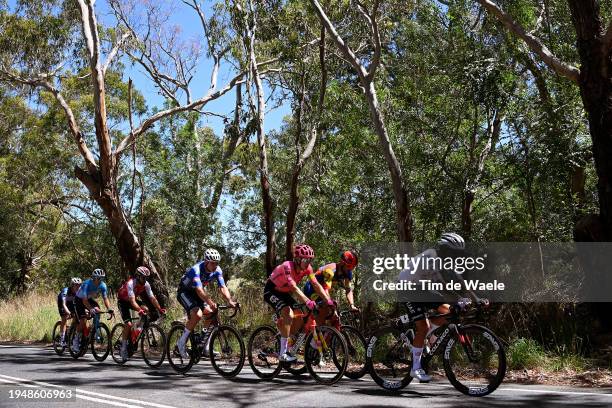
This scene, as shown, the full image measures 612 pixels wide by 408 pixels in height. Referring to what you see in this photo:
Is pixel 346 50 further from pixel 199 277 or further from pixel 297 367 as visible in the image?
pixel 297 367

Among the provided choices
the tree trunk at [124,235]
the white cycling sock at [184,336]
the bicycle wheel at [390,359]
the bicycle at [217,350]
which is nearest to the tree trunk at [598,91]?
the bicycle wheel at [390,359]

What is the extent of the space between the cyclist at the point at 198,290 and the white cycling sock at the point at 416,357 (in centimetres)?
344

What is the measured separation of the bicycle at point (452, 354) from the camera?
23.4ft

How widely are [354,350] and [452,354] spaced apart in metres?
2.26

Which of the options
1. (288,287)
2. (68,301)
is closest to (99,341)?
(68,301)

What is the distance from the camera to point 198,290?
9914 mm

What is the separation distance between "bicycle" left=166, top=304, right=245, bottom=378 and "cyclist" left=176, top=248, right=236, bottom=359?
0.11m

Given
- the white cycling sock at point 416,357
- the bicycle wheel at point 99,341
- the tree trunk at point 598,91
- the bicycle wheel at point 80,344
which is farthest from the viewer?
the bicycle wheel at point 80,344

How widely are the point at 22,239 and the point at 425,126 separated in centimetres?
2652

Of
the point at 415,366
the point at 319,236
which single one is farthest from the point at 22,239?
the point at 415,366

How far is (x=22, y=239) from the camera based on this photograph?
34.3 m

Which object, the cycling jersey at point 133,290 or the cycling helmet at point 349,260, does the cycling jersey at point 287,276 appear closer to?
the cycling helmet at point 349,260

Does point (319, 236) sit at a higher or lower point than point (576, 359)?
higher

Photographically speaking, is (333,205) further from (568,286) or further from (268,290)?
(268,290)
